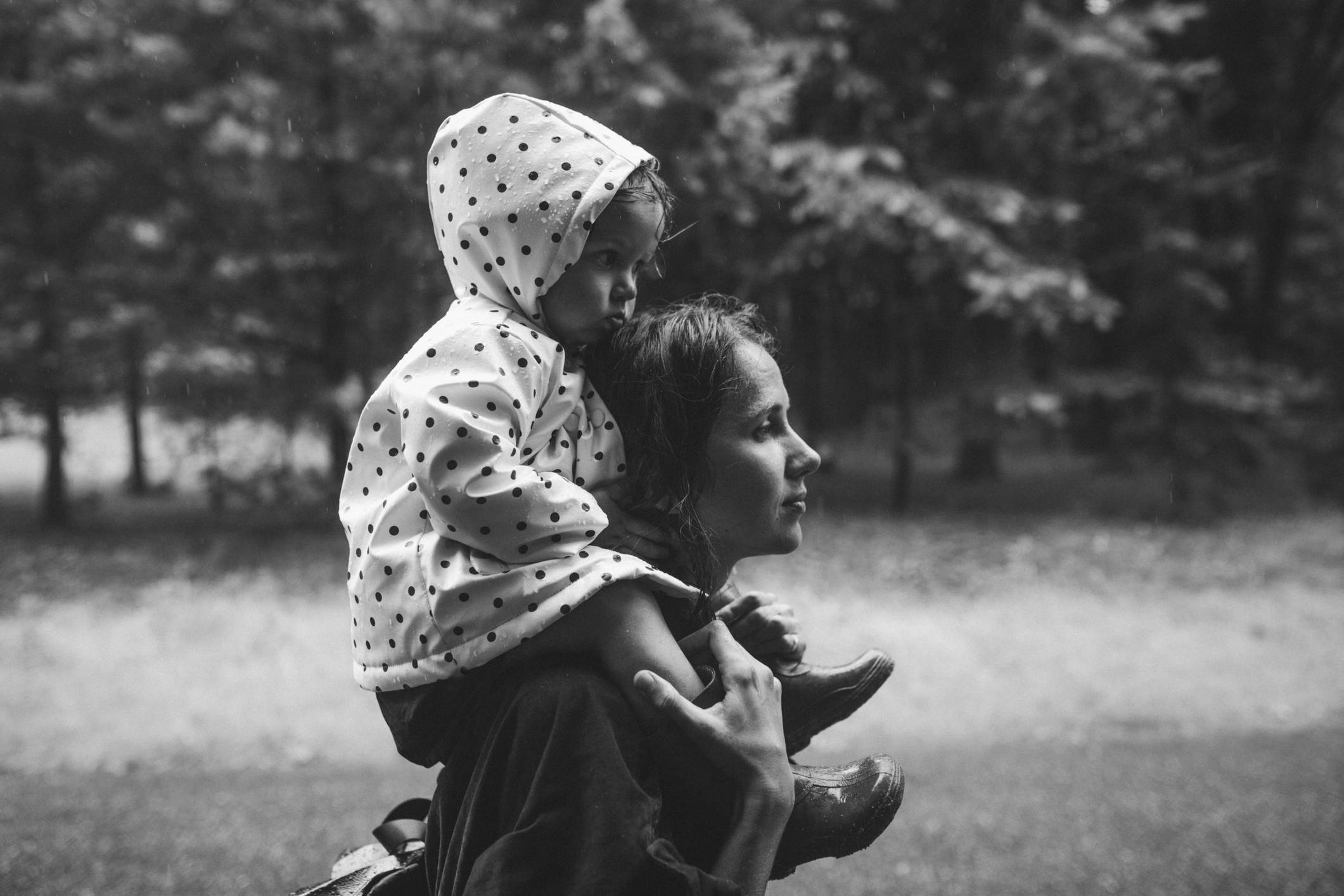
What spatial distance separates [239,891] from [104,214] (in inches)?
291

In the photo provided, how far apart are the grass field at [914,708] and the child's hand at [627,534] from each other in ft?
9.88

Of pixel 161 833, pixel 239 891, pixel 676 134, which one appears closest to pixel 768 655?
pixel 239 891

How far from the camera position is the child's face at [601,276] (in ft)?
5.17

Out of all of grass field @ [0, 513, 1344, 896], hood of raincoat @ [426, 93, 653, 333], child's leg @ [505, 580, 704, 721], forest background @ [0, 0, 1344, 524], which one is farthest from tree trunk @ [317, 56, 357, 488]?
child's leg @ [505, 580, 704, 721]

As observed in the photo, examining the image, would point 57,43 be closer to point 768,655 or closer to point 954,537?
point 954,537

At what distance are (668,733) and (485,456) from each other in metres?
0.46

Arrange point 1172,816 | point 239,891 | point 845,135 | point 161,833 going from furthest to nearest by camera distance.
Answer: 1. point 845,135
2. point 1172,816
3. point 161,833
4. point 239,891

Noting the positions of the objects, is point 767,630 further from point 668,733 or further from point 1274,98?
point 1274,98

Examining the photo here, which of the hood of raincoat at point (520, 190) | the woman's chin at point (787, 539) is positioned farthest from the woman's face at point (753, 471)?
the hood of raincoat at point (520, 190)

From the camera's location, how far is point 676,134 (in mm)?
8578

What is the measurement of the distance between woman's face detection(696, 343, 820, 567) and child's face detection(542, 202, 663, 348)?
0.22 meters

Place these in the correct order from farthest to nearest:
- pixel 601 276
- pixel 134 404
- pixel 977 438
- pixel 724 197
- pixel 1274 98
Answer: pixel 1274 98 → pixel 977 438 → pixel 134 404 → pixel 724 197 → pixel 601 276

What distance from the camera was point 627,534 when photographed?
160 centimetres

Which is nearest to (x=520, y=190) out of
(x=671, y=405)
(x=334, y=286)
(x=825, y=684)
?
(x=671, y=405)
